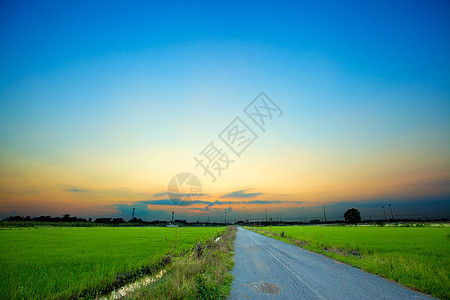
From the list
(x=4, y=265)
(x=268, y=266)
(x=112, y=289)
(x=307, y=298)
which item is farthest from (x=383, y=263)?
(x=4, y=265)

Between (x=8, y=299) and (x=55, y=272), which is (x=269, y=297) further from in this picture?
(x=55, y=272)

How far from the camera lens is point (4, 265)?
10.7 m

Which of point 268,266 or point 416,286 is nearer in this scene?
point 416,286

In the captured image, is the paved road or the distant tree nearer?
the paved road

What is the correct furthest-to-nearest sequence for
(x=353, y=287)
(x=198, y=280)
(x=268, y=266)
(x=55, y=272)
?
1. (x=268, y=266)
2. (x=55, y=272)
3. (x=353, y=287)
4. (x=198, y=280)

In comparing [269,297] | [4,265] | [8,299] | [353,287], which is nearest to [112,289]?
[8,299]

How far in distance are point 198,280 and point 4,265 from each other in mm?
11190

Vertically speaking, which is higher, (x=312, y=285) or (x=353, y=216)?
(x=312, y=285)

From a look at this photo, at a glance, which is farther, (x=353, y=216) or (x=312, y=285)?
(x=353, y=216)

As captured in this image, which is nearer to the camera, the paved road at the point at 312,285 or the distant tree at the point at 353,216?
the paved road at the point at 312,285

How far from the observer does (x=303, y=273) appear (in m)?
9.68

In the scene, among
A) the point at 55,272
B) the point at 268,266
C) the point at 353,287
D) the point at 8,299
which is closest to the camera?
the point at 8,299

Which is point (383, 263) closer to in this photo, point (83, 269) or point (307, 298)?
point (307, 298)

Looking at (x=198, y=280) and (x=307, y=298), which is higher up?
(x=198, y=280)
